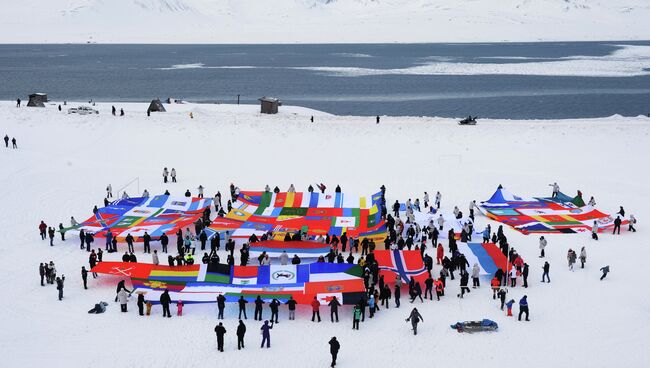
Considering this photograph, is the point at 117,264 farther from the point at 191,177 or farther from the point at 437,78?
the point at 437,78

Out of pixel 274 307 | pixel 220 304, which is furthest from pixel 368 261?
pixel 220 304

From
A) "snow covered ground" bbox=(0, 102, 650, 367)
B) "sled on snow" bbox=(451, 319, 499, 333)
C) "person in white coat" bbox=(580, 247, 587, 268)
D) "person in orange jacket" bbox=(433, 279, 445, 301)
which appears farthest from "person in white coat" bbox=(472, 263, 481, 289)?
"person in white coat" bbox=(580, 247, 587, 268)

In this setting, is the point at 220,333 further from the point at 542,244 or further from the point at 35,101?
the point at 35,101

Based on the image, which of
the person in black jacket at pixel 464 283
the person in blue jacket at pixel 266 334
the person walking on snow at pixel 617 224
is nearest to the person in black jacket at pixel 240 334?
the person in blue jacket at pixel 266 334

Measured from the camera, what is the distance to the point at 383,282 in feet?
72.4

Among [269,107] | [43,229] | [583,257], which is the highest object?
[269,107]

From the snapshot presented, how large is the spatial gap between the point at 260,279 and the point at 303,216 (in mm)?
7183

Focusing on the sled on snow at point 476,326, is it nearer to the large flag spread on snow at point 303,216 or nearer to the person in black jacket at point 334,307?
the person in black jacket at point 334,307

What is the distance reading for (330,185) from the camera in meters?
36.1

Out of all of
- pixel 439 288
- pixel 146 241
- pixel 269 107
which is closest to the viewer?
pixel 439 288

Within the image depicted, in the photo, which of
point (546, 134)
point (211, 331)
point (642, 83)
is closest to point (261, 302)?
point (211, 331)

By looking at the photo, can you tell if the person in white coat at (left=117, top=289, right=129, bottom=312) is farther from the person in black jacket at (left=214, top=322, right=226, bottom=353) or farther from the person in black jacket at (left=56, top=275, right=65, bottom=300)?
the person in black jacket at (left=214, top=322, right=226, bottom=353)

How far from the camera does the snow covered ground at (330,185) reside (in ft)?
61.5

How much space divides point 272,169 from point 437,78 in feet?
245
